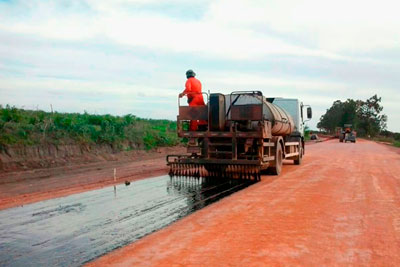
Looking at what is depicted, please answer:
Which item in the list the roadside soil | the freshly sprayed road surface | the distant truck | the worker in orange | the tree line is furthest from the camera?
the tree line

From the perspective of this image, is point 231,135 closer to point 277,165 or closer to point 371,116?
point 277,165

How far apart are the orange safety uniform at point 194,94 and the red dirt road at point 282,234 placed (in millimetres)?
4451

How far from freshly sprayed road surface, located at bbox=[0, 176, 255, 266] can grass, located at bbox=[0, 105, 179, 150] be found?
8.52 meters

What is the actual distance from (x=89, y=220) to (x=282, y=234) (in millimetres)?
3399

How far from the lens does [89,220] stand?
6824 mm

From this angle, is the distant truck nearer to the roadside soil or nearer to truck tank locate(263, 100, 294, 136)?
truck tank locate(263, 100, 294, 136)

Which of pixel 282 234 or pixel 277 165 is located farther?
pixel 277 165

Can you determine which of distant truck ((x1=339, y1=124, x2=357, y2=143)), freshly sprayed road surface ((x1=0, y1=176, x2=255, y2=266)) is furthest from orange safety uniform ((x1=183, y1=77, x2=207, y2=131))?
distant truck ((x1=339, y1=124, x2=357, y2=143))

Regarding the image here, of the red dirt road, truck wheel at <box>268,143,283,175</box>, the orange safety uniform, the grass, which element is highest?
the orange safety uniform

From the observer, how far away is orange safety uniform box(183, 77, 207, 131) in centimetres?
1248

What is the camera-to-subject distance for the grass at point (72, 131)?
17000 mm

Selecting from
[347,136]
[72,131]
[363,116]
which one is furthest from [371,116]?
[72,131]

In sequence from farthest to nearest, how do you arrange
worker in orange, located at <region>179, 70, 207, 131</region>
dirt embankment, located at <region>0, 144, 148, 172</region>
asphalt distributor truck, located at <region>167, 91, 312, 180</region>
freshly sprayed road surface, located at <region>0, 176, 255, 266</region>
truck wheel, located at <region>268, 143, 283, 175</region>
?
dirt embankment, located at <region>0, 144, 148, 172</region> → truck wheel, located at <region>268, 143, 283, 175</region> → worker in orange, located at <region>179, 70, 207, 131</region> → asphalt distributor truck, located at <region>167, 91, 312, 180</region> → freshly sprayed road surface, located at <region>0, 176, 255, 266</region>

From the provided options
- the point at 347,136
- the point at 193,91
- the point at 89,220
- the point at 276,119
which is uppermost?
the point at 193,91
